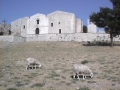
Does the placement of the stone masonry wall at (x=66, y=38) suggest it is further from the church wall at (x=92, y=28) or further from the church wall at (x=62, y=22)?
the church wall at (x=92, y=28)

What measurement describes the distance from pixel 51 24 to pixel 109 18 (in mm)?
26415

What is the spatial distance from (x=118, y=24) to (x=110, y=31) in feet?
7.39

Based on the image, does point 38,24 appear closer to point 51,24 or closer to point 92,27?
point 51,24

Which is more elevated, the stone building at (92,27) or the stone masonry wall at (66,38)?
the stone building at (92,27)

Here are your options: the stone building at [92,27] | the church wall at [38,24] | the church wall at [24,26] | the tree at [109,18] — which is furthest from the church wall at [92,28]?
the tree at [109,18]

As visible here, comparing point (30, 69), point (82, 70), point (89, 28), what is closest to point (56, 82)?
point (82, 70)

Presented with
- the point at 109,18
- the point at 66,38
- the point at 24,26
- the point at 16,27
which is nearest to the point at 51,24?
the point at 24,26

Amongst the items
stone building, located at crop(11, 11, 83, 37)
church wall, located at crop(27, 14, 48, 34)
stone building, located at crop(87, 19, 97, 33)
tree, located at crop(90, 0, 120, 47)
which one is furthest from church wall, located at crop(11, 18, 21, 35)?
tree, located at crop(90, 0, 120, 47)

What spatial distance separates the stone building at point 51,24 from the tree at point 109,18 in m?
19.8

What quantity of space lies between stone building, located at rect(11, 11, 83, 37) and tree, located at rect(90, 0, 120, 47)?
19.8 metres

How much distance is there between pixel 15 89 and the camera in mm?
12156

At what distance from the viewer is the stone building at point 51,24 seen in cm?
6292

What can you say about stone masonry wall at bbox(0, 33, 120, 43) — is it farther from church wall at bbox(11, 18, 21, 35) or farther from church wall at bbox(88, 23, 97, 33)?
church wall at bbox(88, 23, 97, 33)

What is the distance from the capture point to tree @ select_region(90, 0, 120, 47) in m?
40.2
